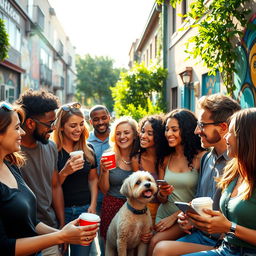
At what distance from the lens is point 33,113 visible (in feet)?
11.5

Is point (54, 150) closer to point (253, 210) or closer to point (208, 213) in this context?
point (208, 213)

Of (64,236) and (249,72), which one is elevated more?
(249,72)

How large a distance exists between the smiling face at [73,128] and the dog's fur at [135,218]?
0.85 metres

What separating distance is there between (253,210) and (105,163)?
191 cm

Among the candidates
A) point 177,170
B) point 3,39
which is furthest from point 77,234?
point 3,39

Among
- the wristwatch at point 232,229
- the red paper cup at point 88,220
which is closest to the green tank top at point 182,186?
the wristwatch at point 232,229

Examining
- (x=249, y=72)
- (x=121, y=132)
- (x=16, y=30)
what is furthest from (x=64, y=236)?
(x=16, y=30)

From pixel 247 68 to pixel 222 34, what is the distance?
2.96 ft

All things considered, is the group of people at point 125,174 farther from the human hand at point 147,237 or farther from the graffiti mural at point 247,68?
the graffiti mural at point 247,68

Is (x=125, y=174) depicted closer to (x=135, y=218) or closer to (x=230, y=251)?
(x=135, y=218)

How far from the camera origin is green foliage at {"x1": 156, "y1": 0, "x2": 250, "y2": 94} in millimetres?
6246

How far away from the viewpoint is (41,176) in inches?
132

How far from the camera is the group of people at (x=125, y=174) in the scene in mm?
2396

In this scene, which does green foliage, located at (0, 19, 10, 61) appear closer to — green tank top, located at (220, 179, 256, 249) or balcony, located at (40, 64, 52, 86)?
green tank top, located at (220, 179, 256, 249)
